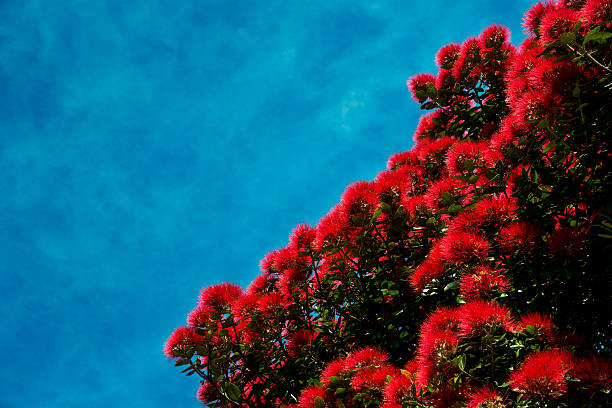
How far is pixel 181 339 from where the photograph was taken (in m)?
3.58

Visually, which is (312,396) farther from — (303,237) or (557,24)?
(557,24)

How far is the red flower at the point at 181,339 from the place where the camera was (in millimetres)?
3564

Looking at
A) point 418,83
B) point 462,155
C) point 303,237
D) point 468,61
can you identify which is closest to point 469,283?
point 462,155

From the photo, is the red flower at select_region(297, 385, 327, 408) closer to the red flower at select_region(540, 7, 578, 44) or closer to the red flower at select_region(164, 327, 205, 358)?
the red flower at select_region(164, 327, 205, 358)

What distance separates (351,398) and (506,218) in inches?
56.8

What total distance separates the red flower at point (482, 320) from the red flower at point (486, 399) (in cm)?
25

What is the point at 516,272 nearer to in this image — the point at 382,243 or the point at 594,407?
the point at 594,407

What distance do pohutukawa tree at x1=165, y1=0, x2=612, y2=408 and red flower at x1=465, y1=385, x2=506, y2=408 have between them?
0.01 m

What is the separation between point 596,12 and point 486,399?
2185 millimetres

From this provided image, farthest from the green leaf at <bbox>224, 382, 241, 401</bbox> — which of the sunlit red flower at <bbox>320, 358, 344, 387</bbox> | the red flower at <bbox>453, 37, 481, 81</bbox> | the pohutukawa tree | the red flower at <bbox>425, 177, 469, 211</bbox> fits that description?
the red flower at <bbox>453, 37, 481, 81</bbox>

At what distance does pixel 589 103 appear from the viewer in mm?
2164

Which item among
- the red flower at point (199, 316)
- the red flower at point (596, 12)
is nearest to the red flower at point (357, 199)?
the red flower at point (199, 316)

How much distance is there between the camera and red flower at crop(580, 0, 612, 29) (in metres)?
2.32

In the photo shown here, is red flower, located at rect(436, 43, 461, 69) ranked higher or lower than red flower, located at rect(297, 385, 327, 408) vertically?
higher
